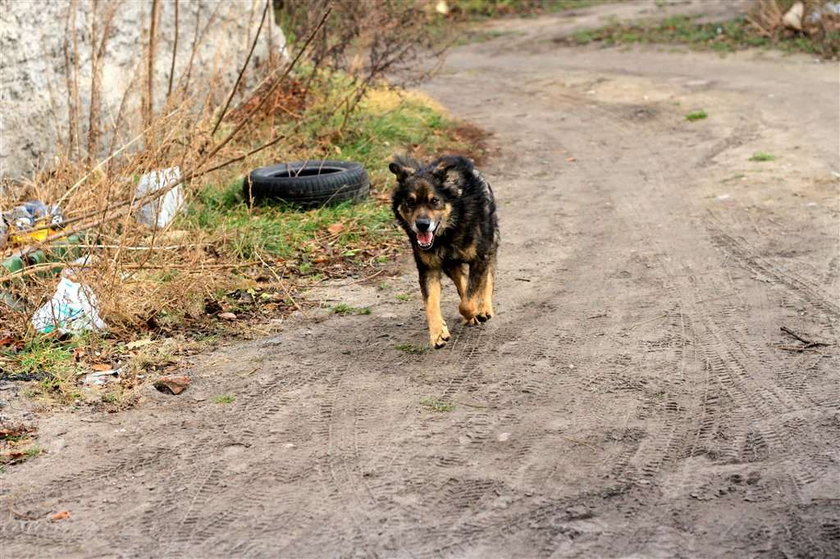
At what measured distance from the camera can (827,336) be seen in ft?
25.8

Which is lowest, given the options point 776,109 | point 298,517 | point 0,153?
point 776,109

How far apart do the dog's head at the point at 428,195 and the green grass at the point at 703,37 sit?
15.5m

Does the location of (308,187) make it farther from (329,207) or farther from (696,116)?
(696,116)

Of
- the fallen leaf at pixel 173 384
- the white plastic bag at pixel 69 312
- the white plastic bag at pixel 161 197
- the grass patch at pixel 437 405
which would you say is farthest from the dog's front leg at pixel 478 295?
the white plastic bag at pixel 69 312

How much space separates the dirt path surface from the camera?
17.6 ft

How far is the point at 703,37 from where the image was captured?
25.1 metres

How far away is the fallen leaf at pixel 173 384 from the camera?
24.9ft

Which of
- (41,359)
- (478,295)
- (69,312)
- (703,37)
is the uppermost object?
(69,312)

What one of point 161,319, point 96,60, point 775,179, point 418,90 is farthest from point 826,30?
point 161,319

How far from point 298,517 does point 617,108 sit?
1434 cm

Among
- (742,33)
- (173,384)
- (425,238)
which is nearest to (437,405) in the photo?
(425,238)

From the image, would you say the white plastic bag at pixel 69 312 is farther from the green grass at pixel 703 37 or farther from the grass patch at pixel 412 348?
the green grass at pixel 703 37

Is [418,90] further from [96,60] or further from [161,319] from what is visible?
[161,319]

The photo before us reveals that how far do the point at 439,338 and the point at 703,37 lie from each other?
18867 millimetres
